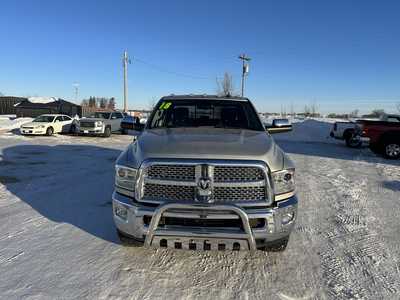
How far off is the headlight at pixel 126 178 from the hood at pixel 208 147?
122mm

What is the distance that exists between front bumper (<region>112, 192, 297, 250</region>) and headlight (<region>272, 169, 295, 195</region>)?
171mm

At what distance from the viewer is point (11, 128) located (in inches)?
1014

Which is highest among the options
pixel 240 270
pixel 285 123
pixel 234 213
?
pixel 285 123

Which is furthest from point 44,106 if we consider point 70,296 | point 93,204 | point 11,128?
point 70,296

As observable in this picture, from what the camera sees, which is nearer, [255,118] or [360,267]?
[360,267]

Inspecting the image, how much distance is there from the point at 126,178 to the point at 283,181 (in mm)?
1592

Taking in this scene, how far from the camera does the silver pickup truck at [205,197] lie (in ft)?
11.1

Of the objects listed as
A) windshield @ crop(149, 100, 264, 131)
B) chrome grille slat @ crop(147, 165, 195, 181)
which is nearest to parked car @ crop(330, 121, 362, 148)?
windshield @ crop(149, 100, 264, 131)

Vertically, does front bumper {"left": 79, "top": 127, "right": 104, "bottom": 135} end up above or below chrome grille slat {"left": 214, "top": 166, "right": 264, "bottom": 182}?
below

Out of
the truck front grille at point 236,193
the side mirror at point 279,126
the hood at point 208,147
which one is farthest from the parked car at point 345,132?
the truck front grille at point 236,193

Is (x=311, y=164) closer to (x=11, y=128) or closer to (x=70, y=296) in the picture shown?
(x=70, y=296)

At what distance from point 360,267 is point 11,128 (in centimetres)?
2680

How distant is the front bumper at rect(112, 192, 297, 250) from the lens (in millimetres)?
3359

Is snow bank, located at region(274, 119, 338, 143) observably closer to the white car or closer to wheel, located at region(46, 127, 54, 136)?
the white car
